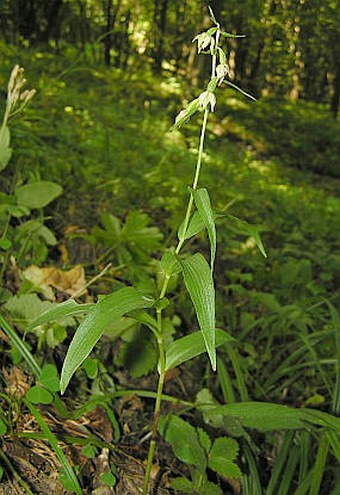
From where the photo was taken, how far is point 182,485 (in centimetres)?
95

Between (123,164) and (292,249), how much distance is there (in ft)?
2.75

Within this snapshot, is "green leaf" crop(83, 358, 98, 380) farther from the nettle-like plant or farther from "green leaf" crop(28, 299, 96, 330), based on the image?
"green leaf" crop(28, 299, 96, 330)

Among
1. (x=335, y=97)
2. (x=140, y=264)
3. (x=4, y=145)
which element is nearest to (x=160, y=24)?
(x=335, y=97)

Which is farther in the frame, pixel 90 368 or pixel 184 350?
pixel 90 368

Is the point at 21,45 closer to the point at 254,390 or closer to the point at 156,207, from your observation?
the point at 156,207

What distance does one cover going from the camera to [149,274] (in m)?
1.57

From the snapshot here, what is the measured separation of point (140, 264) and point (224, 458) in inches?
26.6

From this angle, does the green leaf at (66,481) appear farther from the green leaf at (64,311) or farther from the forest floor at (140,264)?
the green leaf at (64,311)

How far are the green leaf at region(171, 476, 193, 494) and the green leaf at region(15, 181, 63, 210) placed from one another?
2.32ft

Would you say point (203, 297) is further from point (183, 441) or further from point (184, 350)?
point (183, 441)

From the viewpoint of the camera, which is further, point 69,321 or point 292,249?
point 292,249

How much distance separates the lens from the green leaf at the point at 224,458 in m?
0.95

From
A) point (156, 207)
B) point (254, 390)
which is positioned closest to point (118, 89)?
point (156, 207)

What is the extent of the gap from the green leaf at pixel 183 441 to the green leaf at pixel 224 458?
0.08 feet
